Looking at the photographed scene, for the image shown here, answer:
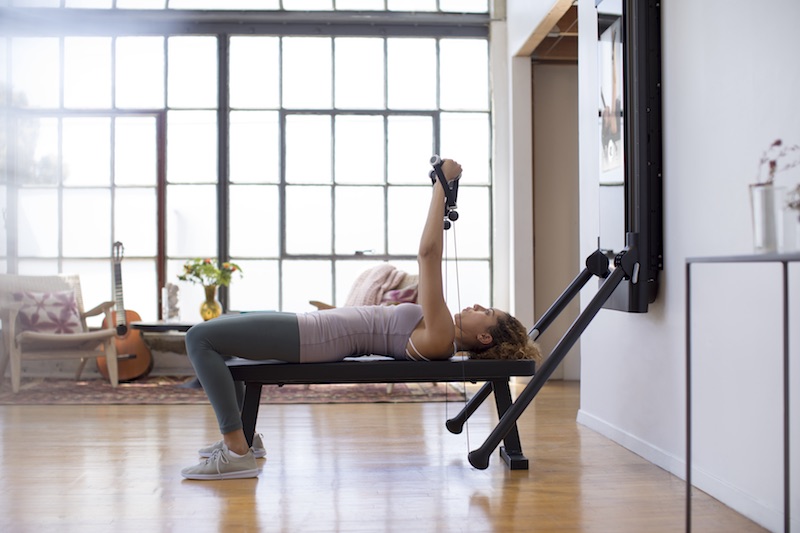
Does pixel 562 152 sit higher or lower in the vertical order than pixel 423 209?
higher

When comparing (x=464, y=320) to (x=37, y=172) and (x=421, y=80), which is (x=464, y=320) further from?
(x=37, y=172)

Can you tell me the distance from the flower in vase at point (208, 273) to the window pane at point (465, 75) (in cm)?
229

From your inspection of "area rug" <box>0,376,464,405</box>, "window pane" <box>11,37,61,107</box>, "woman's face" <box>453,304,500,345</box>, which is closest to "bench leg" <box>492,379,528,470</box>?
"woman's face" <box>453,304,500,345</box>

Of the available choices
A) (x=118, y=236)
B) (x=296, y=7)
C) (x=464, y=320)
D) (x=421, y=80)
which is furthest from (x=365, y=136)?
(x=464, y=320)

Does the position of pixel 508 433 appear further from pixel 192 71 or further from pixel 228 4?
pixel 228 4

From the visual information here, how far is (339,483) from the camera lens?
2949mm

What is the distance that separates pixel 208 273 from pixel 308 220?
1.08 meters

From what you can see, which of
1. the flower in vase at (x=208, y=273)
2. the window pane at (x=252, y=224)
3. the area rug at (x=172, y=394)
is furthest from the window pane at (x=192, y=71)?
the area rug at (x=172, y=394)

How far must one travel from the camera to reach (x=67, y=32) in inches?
264

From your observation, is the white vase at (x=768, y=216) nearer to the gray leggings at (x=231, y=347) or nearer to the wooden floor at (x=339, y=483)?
the wooden floor at (x=339, y=483)

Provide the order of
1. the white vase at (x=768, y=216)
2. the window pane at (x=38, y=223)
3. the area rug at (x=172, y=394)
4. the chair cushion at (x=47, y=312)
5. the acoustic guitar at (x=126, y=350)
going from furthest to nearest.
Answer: the window pane at (x=38, y=223)
the acoustic guitar at (x=126, y=350)
the chair cushion at (x=47, y=312)
the area rug at (x=172, y=394)
the white vase at (x=768, y=216)

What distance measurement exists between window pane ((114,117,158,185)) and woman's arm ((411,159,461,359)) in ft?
14.2

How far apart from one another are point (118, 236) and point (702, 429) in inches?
205

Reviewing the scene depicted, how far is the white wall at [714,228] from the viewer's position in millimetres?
2373
